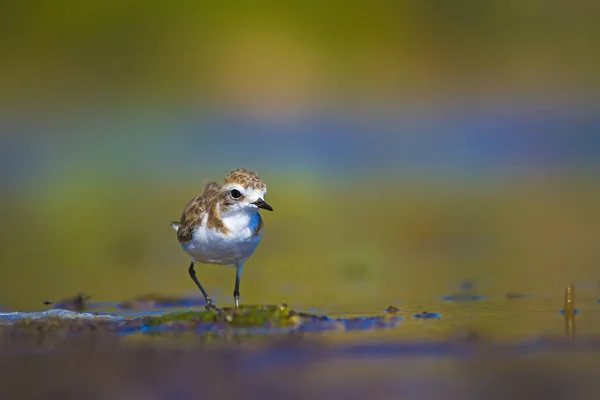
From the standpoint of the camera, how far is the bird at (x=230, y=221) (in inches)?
344

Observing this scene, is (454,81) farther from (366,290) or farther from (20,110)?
(366,290)

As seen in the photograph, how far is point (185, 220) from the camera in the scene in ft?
31.1

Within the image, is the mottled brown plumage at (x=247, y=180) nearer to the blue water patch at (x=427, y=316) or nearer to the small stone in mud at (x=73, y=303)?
the blue water patch at (x=427, y=316)

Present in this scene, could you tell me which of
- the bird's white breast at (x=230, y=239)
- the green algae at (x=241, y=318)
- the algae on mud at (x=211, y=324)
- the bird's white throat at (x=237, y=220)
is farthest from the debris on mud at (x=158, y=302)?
the green algae at (x=241, y=318)

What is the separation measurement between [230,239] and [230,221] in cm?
13

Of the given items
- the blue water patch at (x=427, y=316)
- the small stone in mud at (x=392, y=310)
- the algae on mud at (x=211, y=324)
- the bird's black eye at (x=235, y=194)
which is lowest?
the algae on mud at (x=211, y=324)

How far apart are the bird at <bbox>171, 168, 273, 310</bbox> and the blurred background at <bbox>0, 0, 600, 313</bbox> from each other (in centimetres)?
558

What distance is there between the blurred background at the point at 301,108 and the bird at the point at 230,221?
18.3ft

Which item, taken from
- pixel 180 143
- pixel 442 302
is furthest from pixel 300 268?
pixel 180 143

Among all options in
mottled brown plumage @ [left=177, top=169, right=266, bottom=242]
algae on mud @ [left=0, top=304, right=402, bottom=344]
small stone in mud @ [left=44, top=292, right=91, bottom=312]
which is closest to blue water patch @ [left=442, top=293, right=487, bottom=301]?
algae on mud @ [left=0, top=304, right=402, bottom=344]

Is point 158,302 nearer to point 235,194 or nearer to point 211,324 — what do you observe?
point 235,194

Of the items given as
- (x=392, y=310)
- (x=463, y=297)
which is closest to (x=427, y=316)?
(x=392, y=310)

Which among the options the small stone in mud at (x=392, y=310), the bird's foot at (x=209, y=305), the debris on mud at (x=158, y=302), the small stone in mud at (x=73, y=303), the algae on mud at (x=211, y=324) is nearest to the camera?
the algae on mud at (x=211, y=324)

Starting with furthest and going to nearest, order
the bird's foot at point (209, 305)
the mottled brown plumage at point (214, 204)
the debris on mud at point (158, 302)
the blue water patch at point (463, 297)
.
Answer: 1. the debris on mud at point (158, 302)
2. the blue water patch at point (463, 297)
3. the bird's foot at point (209, 305)
4. the mottled brown plumage at point (214, 204)
